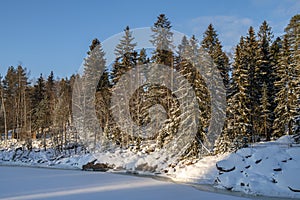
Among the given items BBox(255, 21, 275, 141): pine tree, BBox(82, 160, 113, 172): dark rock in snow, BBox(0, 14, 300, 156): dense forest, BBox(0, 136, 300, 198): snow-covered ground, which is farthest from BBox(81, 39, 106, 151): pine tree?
BBox(255, 21, 275, 141): pine tree

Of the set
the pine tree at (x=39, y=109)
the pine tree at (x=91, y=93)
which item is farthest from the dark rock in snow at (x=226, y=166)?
the pine tree at (x=39, y=109)

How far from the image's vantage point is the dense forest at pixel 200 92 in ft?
72.1

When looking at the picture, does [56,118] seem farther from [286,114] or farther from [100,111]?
[286,114]

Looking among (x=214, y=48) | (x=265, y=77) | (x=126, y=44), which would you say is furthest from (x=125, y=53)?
(x=265, y=77)

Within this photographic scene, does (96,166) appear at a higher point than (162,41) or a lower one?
lower

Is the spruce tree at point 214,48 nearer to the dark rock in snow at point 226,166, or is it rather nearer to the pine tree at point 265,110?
the pine tree at point 265,110

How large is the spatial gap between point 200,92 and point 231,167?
22.5 feet

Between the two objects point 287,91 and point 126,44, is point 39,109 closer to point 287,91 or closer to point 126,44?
point 126,44

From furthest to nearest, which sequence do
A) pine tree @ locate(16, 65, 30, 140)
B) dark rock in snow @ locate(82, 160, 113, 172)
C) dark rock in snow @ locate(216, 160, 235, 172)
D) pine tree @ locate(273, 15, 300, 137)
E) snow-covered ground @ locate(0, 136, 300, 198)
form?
pine tree @ locate(16, 65, 30, 140)
pine tree @ locate(273, 15, 300, 137)
dark rock in snow @ locate(82, 160, 113, 172)
dark rock in snow @ locate(216, 160, 235, 172)
snow-covered ground @ locate(0, 136, 300, 198)

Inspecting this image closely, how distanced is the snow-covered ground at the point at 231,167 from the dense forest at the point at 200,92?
1737 millimetres

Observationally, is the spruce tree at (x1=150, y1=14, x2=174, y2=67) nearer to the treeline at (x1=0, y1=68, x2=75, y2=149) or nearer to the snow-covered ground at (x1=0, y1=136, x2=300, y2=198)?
the snow-covered ground at (x1=0, y1=136, x2=300, y2=198)

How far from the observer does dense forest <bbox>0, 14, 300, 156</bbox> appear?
72.1 feet

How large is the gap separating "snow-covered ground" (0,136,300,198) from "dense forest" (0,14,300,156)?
1737 mm

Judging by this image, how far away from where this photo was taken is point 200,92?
2117cm
